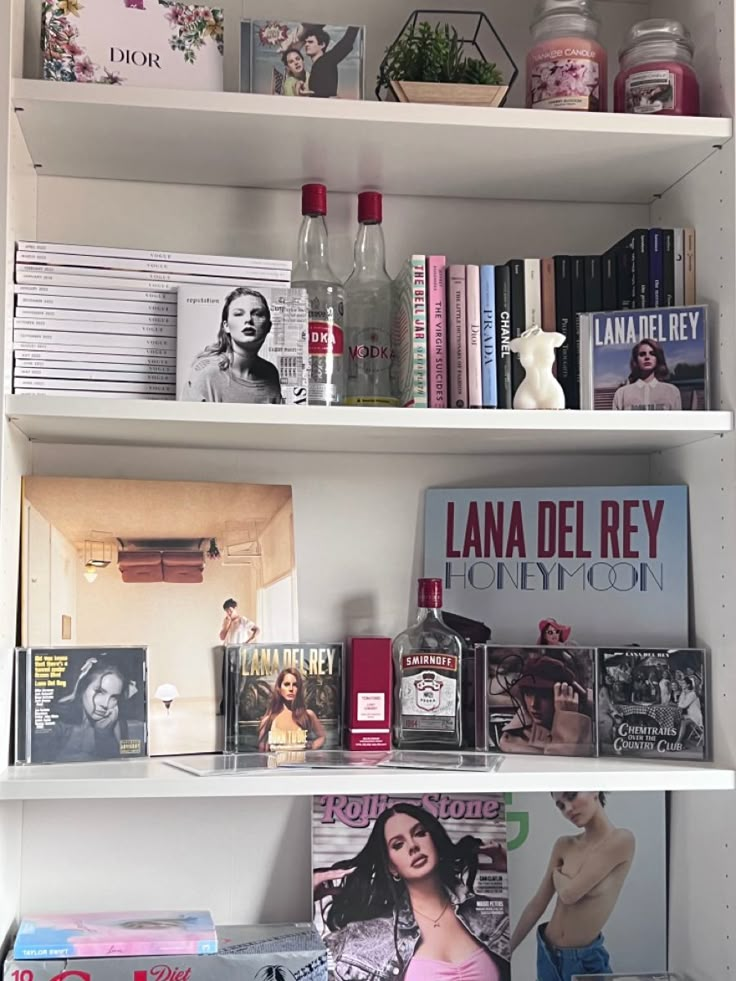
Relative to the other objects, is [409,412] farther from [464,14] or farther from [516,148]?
[464,14]

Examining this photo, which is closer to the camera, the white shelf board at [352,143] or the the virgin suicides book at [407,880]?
the white shelf board at [352,143]

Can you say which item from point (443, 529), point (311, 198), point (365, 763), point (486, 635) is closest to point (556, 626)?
point (486, 635)

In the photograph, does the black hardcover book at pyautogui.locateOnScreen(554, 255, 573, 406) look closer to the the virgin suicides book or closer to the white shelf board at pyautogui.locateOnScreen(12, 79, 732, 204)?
the white shelf board at pyautogui.locateOnScreen(12, 79, 732, 204)

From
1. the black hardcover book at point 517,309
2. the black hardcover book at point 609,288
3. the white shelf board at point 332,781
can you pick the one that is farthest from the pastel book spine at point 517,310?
the white shelf board at point 332,781

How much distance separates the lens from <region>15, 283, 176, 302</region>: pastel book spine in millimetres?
1306

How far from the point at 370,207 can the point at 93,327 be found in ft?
1.28

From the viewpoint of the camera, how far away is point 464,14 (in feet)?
5.16

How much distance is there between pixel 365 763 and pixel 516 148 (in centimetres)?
75

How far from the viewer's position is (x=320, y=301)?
4.74 feet

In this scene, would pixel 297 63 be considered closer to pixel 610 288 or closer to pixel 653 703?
pixel 610 288

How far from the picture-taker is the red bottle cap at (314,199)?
1439 millimetres

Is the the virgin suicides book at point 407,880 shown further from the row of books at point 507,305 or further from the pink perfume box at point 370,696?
the row of books at point 507,305

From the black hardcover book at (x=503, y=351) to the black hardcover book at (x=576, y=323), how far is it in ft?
0.26

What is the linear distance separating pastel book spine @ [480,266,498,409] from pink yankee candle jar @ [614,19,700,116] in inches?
10.6
